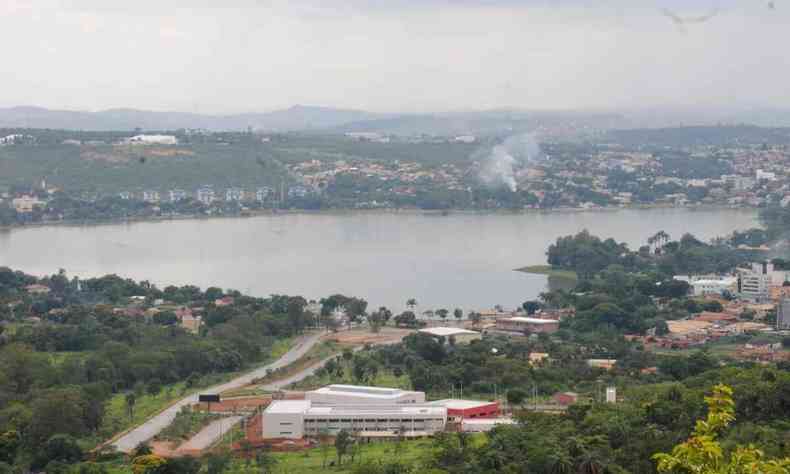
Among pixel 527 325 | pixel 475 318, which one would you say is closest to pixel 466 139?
pixel 475 318

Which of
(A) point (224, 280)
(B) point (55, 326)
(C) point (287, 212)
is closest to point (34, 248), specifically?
(A) point (224, 280)

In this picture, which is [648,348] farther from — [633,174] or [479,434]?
[633,174]

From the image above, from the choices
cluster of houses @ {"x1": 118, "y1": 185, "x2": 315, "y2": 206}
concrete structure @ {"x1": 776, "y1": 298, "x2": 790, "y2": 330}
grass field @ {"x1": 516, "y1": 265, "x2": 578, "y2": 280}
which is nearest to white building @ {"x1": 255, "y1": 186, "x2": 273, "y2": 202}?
cluster of houses @ {"x1": 118, "y1": 185, "x2": 315, "y2": 206}

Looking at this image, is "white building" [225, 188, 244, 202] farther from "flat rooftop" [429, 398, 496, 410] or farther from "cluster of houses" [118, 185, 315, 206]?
"flat rooftop" [429, 398, 496, 410]

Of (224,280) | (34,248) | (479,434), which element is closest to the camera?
(479,434)

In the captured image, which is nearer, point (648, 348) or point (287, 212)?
point (648, 348)

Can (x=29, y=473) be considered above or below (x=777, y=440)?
below
